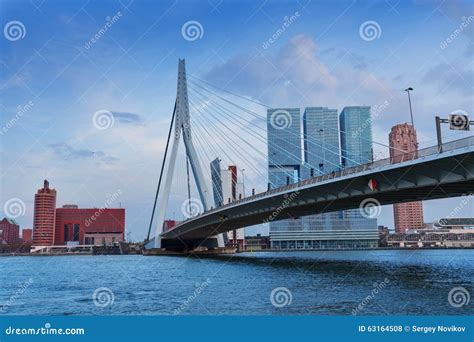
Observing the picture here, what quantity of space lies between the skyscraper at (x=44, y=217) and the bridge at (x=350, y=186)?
25.8 meters

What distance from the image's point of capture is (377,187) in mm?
25125

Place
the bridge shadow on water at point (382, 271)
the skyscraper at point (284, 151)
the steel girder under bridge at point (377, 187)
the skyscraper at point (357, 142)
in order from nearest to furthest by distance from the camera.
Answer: the steel girder under bridge at point (377, 187) → the bridge shadow on water at point (382, 271) → the skyscraper at point (284, 151) → the skyscraper at point (357, 142)

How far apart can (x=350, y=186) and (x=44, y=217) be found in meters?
71.8

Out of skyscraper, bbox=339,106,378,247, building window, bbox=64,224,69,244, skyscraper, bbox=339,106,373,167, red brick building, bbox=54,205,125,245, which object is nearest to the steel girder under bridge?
skyscraper, bbox=339,106,378,247

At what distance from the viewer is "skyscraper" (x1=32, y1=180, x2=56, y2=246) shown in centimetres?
7049

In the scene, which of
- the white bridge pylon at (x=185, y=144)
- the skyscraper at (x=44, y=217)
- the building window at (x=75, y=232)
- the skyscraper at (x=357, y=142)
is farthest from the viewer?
the building window at (x=75, y=232)

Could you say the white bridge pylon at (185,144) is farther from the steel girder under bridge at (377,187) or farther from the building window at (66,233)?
the building window at (66,233)

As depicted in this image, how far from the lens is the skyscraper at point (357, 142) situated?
215 ft

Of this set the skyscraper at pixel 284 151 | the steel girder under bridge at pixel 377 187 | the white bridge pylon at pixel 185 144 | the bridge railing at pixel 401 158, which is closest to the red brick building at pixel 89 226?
the skyscraper at pixel 284 151

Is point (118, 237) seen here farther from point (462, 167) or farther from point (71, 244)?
point (462, 167)

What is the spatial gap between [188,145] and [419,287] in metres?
31.3

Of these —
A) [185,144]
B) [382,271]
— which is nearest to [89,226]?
[185,144]

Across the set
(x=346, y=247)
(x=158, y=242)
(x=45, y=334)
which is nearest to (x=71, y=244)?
(x=158, y=242)

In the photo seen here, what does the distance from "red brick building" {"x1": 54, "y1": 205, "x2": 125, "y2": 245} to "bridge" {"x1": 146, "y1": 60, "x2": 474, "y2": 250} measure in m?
48.1
